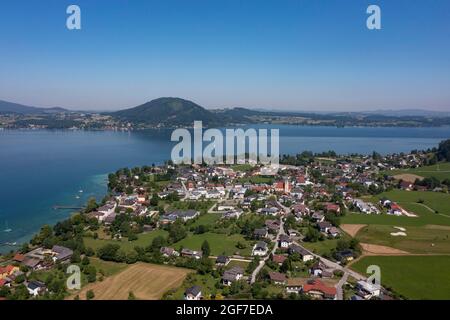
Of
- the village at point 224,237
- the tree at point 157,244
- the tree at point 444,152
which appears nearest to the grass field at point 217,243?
the village at point 224,237

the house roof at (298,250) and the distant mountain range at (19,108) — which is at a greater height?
the distant mountain range at (19,108)

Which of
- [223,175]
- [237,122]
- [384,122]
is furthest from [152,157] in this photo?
[384,122]

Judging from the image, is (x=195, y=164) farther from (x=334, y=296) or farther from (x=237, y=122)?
(x=237, y=122)

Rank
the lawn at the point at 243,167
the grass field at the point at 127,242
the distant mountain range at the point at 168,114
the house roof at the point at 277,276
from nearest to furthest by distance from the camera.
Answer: the house roof at the point at 277,276
the grass field at the point at 127,242
the lawn at the point at 243,167
the distant mountain range at the point at 168,114

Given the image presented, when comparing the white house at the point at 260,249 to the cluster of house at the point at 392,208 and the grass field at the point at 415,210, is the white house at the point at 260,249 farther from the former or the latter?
the cluster of house at the point at 392,208

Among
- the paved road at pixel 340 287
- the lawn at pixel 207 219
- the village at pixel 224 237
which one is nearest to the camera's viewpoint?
the paved road at pixel 340 287

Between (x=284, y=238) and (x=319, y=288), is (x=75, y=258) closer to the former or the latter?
(x=284, y=238)

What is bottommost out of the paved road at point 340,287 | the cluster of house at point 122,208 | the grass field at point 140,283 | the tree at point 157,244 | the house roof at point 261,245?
the paved road at point 340,287
